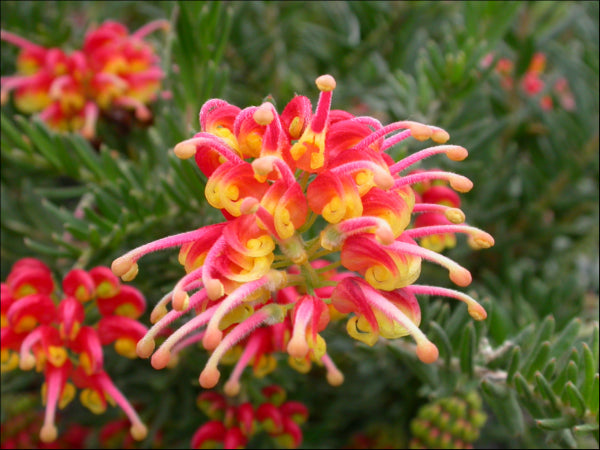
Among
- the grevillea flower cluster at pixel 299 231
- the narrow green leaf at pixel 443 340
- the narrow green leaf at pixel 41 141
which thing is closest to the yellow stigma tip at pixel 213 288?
the grevillea flower cluster at pixel 299 231

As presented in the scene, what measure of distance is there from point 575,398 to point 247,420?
45 cm

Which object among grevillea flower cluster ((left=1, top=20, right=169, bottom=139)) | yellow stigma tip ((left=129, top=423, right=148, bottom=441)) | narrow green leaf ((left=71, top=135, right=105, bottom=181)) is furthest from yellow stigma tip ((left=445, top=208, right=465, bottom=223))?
grevillea flower cluster ((left=1, top=20, right=169, bottom=139))

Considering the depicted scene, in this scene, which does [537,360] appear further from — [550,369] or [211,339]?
[211,339]

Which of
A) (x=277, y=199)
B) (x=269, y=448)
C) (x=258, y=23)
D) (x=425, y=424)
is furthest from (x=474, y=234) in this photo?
(x=258, y=23)

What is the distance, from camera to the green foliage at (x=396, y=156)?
853 mm

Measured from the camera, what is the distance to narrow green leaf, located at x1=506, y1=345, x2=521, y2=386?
0.77 m

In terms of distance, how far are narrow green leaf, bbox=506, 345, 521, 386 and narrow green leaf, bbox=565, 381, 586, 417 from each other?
63 mm

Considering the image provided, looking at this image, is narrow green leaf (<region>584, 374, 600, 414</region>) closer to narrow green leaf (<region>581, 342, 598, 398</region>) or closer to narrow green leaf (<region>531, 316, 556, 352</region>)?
narrow green leaf (<region>581, 342, 598, 398</region>)

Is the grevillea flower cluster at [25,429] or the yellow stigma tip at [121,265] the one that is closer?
the yellow stigma tip at [121,265]

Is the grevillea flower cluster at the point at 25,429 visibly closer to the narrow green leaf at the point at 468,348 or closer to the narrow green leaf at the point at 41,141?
the narrow green leaf at the point at 41,141

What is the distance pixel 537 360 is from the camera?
79 cm

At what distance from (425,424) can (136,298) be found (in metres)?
0.47

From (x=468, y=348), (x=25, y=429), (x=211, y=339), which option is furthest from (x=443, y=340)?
(x=25, y=429)

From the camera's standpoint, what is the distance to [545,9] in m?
1.51
